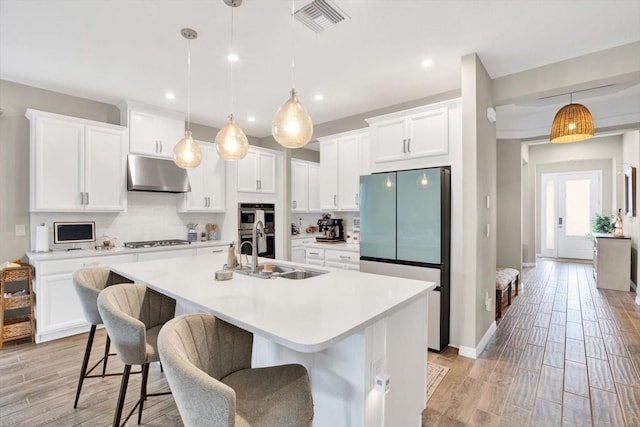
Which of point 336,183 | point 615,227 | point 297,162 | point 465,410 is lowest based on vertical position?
point 465,410

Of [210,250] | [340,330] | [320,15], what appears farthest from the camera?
[210,250]

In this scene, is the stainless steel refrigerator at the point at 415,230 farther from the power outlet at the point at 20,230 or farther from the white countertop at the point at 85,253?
the power outlet at the point at 20,230

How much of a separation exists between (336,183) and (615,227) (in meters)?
5.53

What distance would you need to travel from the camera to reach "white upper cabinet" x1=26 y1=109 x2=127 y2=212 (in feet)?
11.1

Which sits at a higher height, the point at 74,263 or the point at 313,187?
the point at 313,187

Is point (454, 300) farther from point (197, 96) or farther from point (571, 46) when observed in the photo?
point (197, 96)

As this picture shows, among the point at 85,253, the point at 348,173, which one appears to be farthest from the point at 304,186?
the point at 85,253

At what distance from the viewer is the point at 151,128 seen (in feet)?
13.7

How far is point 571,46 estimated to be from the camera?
8.81 ft

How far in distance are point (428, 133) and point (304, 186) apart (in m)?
3.48

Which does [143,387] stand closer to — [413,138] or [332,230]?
[413,138]

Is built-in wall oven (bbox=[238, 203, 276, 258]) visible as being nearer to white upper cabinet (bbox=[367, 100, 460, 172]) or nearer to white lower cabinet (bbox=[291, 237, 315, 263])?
white lower cabinet (bbox=[291, 237, 315, 263])

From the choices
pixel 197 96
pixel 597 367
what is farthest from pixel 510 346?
pixel 197 96

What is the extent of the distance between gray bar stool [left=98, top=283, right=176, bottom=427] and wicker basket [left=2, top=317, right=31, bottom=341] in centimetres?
222
